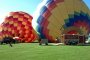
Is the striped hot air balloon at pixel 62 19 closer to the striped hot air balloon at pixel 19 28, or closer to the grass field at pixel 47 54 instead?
Result: the striped hot air balloon at pixel 19 28

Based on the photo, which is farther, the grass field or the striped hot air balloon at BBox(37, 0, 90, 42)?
the striped hot air balloon at BBox(37, 0, 90, 42)

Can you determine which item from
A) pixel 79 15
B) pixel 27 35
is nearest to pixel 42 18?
pixel 79 15

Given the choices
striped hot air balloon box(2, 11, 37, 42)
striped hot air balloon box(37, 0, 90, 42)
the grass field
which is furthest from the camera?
striped hot air balloon box(2, 11, 37, 42)

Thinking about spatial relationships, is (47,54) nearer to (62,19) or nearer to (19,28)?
(62,19)

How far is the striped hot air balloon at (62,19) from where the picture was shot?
3709 cm

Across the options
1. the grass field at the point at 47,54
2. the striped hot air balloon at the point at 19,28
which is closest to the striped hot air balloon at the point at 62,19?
the striped hot air balloon at the point at 19,28

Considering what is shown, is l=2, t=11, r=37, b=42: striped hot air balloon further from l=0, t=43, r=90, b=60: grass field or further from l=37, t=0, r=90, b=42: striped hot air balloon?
l=0, t=43, r=90, b=60: grass field

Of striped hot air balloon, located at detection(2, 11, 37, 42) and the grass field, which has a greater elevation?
striped hot air balloon, located at detection(2, 11, 37, 42)

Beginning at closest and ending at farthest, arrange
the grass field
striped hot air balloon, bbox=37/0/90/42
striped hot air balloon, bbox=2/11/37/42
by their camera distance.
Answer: the grass field → striped hot air balloon, bbox=37/0/90/42 → striped hot air balloon, bbox=2/11/37/42

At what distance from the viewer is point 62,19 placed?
37.4 metres

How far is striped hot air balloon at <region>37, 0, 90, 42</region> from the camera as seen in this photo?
37.1 m

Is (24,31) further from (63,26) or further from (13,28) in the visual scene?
(63,26)

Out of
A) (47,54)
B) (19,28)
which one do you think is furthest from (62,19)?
(47,54)

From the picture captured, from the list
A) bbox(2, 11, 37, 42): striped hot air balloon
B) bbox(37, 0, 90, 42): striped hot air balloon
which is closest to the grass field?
bbox(37, 0, 90, 42): striped hot air balloon
